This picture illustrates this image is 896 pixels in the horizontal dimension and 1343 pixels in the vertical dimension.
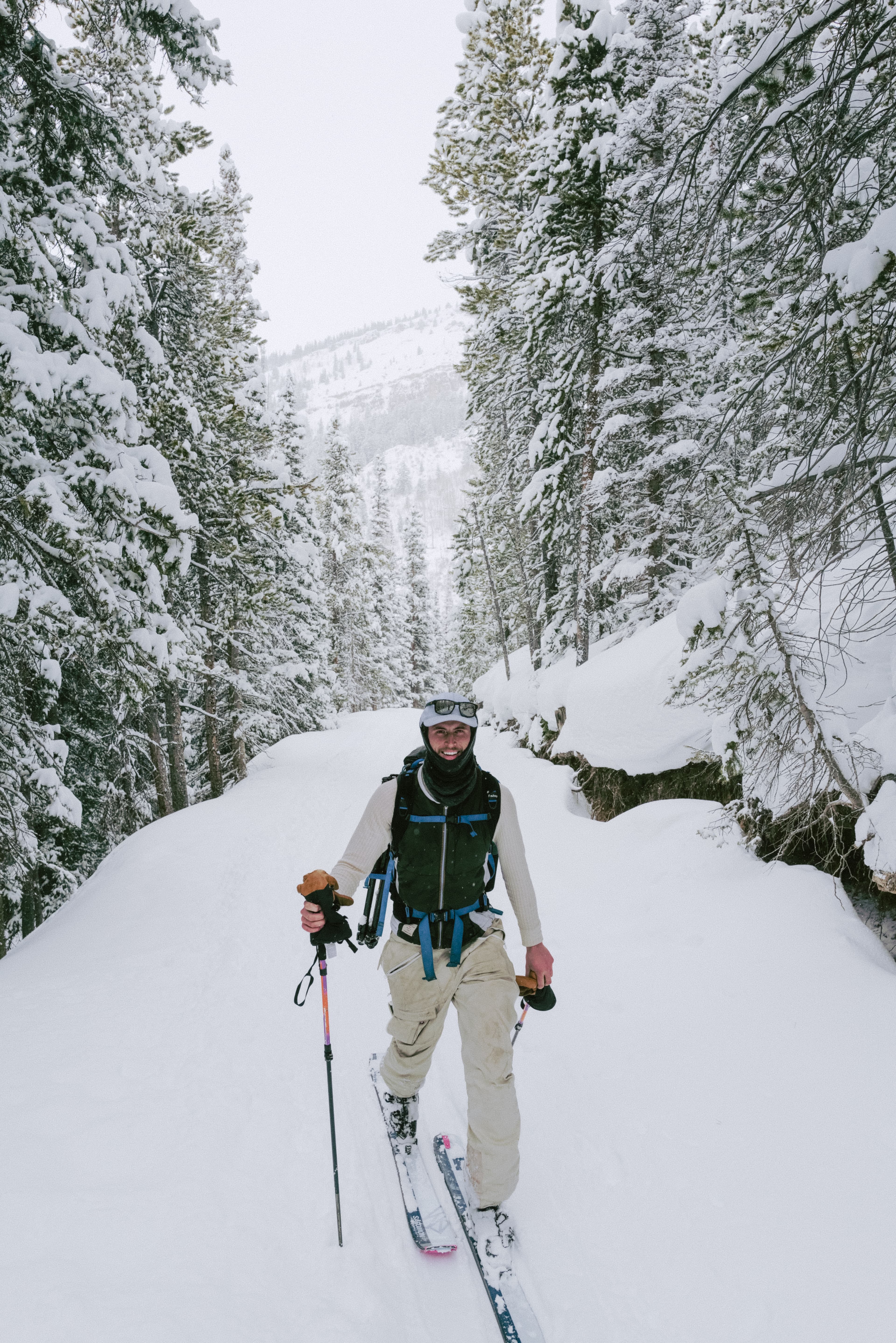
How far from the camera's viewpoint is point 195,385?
14086mm

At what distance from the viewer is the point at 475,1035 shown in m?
3.43

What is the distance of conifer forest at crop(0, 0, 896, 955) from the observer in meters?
4.01

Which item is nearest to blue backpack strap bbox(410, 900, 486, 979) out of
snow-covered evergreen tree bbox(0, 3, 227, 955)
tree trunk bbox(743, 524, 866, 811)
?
tree trunk bbox(743, 524, 866, 811)

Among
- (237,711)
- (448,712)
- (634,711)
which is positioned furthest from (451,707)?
(237,711)

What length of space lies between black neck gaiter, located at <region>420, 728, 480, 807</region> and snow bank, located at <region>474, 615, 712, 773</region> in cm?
331

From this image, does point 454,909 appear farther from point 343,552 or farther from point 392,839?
point 343,552

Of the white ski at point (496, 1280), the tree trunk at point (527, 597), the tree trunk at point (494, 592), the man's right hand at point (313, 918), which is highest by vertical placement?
the tree trunk at point (494, 592)

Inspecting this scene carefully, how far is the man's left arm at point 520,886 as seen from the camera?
3.54m

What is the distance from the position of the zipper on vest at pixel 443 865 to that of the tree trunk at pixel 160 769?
12.3m

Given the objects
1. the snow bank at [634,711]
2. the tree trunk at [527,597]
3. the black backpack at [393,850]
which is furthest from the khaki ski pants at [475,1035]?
the tree trunk at [527,597]

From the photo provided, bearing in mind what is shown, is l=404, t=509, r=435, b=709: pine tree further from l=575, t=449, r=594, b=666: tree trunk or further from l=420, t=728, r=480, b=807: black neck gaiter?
l=420, t=728, r=480, b=807: black neck gaiter

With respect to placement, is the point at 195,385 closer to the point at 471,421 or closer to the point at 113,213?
the point at 113,213

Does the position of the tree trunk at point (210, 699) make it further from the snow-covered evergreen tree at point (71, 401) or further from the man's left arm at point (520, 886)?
the man's left arm at point (520, 886)

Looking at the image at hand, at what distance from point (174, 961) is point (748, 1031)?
5.74m
